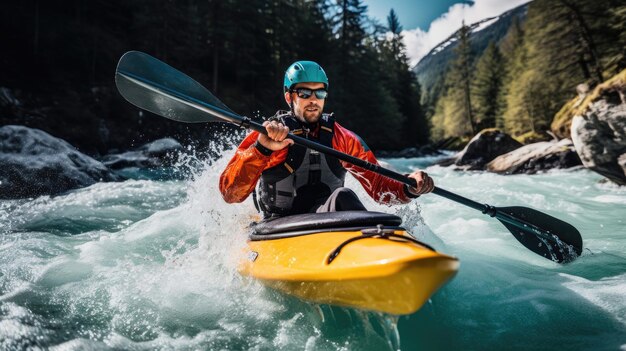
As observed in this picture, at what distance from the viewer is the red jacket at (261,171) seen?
2.80m

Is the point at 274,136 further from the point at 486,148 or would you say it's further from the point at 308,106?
the point at 486,148

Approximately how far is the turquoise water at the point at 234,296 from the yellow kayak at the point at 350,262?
220mm

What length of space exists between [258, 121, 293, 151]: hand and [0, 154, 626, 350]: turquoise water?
100cm

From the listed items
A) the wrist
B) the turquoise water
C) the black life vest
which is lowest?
the turquoise water

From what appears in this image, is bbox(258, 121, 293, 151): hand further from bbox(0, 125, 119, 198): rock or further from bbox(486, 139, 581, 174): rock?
bbox(486, 139, 581, 174): rock

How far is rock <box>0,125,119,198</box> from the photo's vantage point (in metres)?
6.30

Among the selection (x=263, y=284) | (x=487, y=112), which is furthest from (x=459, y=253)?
(x=487, y=112)

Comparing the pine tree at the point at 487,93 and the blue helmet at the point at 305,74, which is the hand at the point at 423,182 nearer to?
the blue helmet at the point at 305,74

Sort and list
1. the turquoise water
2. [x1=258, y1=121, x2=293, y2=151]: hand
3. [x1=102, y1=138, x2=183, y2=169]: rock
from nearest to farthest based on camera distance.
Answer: the turquoise water < [x1=258, y1=121, x2=293, y2=151]: hand < [x1=102, y1=138, x2=183, y2=169]: rock

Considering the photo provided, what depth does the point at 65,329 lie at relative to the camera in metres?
2.20

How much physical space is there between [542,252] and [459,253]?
0.76 meters

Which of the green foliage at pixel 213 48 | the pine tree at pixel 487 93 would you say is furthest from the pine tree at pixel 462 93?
the green foliage at pixel 213 48

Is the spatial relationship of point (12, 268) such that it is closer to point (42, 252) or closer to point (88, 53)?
point (42, 252)

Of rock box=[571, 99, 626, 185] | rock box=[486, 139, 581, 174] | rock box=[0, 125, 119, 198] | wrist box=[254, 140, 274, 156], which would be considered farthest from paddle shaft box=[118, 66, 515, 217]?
rock box=[486, 139, 581, 174]
